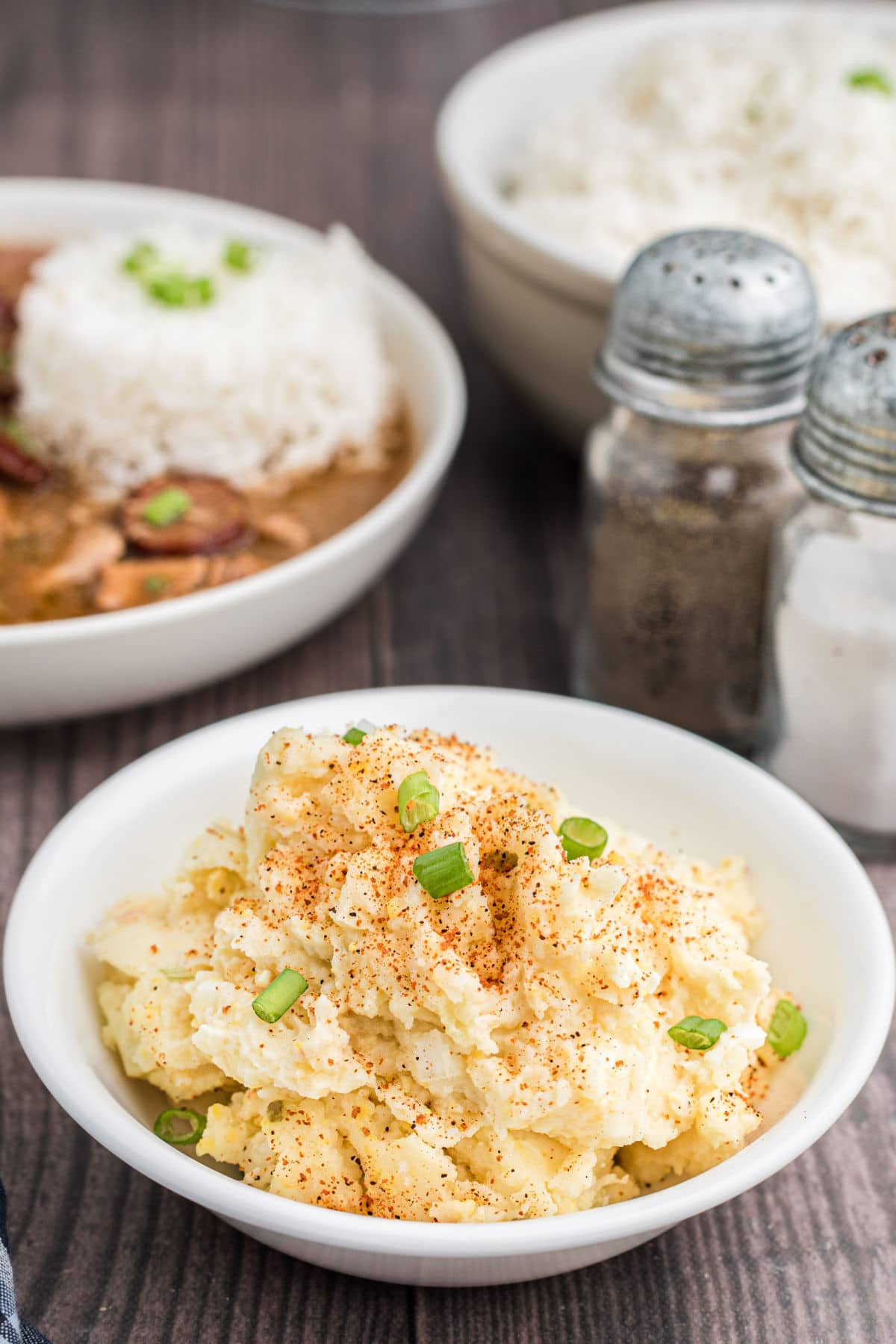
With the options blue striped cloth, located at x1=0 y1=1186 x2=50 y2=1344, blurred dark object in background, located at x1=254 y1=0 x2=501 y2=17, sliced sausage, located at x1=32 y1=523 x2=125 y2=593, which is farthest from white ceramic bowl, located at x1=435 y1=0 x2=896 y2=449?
blue striped cloth, located at x1=0 y1=1186 x2=50 y2=1344

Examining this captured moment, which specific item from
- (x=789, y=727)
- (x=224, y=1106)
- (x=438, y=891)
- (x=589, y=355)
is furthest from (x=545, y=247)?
(x=224, y=1106)

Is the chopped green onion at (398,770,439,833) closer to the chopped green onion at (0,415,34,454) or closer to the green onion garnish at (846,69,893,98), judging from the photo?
the chopped green onion at (0,415,34,454)

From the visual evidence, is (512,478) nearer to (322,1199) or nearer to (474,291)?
(474,291)

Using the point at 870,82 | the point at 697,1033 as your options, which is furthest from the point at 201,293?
the point at 697,1033

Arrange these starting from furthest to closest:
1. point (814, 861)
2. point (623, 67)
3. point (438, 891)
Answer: point (623, 67)
point (814, 861)
point (438, 891)

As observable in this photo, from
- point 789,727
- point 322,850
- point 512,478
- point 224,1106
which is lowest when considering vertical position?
point 512,478

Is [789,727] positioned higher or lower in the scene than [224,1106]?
lower

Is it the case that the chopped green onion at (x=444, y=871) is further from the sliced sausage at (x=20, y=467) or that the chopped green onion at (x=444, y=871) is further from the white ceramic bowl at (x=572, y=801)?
the sliced sausage at (x=20, y=467)

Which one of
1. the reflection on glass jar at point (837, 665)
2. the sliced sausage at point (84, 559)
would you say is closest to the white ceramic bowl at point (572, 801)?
the reflection on glass jar at point (837, 665)
